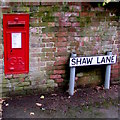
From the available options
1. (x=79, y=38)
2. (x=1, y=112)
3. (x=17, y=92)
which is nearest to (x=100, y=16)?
(x=79, y=38)

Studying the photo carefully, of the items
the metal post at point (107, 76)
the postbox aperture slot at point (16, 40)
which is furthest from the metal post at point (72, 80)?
the postbox aperture slot at point (16, 40)

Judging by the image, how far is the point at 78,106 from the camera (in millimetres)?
4117

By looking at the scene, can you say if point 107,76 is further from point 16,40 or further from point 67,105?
point 16,40

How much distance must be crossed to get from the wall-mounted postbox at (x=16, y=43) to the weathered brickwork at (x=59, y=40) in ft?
0.25

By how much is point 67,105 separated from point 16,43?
52.4 inches

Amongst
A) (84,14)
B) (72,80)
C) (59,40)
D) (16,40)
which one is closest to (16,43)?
(16,40)

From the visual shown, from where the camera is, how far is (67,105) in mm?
4141

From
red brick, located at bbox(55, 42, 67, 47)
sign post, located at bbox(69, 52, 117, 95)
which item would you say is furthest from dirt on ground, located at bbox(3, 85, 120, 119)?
red brick, located at bbox(55, 42, 67, 47)

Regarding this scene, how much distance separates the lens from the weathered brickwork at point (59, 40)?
13.5ft

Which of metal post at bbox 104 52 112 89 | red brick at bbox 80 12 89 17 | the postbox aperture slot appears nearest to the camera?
the postbox aperture slot

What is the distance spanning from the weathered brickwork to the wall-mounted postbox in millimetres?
76

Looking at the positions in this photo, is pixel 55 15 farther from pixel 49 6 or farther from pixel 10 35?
pixel 10 35

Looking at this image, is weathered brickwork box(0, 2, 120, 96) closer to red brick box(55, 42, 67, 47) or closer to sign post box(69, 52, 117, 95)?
red brick box(55, 42, 67, 47)

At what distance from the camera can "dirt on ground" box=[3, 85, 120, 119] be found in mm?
3855
